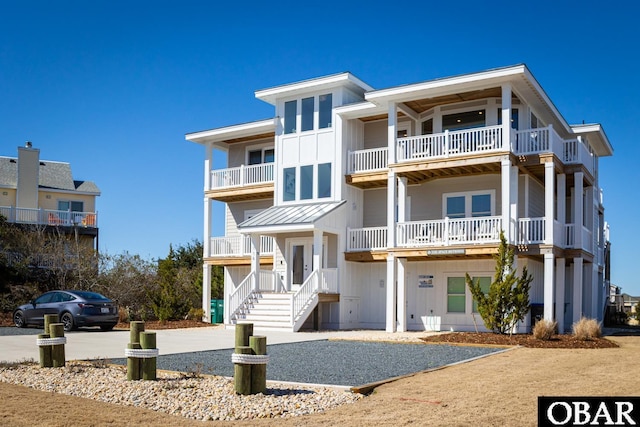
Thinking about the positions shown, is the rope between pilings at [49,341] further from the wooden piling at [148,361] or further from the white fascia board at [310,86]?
the white fascia board at [310,86]

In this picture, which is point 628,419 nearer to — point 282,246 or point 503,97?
point 503,97

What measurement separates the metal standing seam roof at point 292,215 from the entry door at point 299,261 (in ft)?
4.61

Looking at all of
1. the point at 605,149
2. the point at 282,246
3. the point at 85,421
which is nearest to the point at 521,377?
the point at 85,421

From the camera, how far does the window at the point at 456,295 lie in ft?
89.6

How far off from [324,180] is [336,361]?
611 inches

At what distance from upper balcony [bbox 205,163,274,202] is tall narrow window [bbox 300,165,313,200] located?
1.98 meters

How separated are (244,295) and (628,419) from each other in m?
21.3

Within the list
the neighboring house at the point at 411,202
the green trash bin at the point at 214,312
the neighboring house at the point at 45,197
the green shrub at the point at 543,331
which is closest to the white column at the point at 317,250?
the neighboring house at the point at 411,202

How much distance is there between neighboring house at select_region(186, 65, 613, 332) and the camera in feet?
82.5

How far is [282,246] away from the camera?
30531 millimetres

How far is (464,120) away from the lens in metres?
27.5

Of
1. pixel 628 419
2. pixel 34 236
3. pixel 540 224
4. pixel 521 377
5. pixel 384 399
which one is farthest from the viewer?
pixel 34 236

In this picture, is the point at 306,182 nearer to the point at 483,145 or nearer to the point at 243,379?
the point at 483,145

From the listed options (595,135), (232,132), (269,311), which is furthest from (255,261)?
(595,135)
